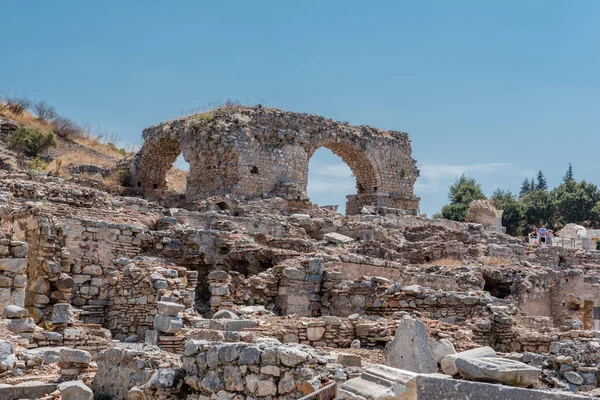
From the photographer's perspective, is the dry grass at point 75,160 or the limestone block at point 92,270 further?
the dry grass at point 75,160

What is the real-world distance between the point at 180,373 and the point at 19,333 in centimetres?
250

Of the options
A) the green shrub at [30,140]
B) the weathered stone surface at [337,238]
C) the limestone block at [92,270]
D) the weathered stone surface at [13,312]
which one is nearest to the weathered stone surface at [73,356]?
the weathered stone surface at [13,312]

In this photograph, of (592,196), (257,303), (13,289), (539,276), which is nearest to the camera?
(13,289)

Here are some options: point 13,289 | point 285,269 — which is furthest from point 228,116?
point 13,289

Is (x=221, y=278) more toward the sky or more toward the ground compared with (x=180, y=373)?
more toward the sky

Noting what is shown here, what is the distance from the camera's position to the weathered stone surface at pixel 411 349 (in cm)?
673

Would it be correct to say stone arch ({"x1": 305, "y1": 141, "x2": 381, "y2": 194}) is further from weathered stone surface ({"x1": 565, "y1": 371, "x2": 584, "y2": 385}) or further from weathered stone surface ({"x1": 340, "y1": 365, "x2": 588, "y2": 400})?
weathered stone surface ({"x1": 340, "y1": 365, "x2": 588, "y2": 400})

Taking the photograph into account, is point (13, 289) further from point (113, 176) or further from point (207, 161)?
point (113, 176)

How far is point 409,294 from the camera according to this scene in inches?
393

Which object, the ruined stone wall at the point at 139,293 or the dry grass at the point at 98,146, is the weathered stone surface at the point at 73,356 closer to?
the ruined stone wall at the point at 139,293

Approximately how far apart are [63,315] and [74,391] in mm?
2471

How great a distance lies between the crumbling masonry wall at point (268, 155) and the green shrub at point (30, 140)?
5100 millimetres

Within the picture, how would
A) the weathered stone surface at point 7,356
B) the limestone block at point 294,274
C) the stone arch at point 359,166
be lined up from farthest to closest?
the stone arch at point 359,166, the limestone block at point 294,274, the weathered stone surface at point 7,356

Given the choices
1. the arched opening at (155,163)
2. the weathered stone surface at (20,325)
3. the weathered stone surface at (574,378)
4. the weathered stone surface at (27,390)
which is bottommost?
the weathered stone surface at (27,390)
